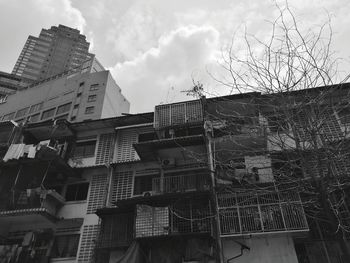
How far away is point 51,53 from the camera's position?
318 ft

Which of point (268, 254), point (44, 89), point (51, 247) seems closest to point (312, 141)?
point (268, 254)

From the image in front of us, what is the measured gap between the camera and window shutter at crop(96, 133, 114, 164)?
18891 millimetres

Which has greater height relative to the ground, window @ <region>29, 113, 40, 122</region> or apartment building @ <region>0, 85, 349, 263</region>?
window @ <region>29, 113, 40, 122</region>

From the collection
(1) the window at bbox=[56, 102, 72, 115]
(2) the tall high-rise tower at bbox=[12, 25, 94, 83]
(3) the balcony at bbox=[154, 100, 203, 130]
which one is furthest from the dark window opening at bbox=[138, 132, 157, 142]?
(2) the tall high-rise tower at bbox=[12, 25, 94, 83]

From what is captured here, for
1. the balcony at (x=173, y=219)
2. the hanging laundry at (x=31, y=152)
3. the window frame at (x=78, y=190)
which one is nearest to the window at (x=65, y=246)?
the window frame at (x=78, y=190)

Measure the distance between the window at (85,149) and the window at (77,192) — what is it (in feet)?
7.05

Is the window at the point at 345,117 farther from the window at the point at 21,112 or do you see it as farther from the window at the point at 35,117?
the window at the point at 21,112

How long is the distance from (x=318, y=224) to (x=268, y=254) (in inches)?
113

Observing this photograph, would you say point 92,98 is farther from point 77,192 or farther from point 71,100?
point 77,192

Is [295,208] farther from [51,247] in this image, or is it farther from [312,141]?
[51,247]

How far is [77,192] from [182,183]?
6631 mm

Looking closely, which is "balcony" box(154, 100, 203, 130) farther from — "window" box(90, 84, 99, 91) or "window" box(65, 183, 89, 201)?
"window" box(90, 84, 99, 91)

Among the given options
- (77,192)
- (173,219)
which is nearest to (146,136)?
(77,192)

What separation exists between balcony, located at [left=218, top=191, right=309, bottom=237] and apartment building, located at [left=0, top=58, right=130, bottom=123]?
26.9m
